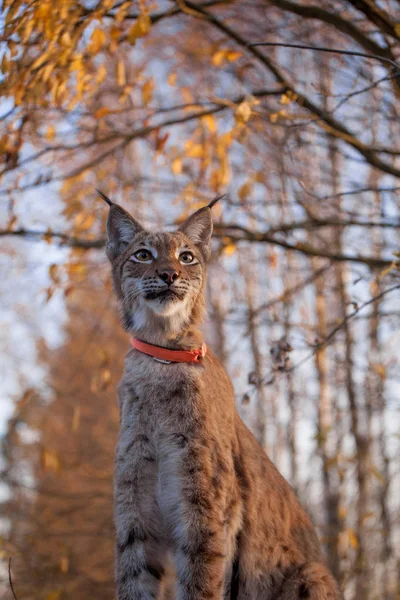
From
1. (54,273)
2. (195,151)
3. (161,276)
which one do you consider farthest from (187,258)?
(195,151)

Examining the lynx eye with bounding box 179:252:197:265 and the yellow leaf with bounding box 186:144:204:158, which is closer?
the lynx eye with bounding box 179:252:197:265

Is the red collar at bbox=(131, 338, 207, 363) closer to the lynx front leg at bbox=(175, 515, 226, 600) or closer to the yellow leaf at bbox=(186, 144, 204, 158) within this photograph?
the lynx front leg at bbox=(175, 515, 226, 600)

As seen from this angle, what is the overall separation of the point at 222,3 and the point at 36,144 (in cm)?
241

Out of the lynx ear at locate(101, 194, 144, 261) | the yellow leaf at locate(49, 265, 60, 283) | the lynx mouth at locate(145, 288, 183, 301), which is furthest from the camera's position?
the yellow leaf at locate(49, 265, 60, 283)

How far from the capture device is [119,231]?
4.47m

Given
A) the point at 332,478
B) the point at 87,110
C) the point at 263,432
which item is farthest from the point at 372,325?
the point at 87,110

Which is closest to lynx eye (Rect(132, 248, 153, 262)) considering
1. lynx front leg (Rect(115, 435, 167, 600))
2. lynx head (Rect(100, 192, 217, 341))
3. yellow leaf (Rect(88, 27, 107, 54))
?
lynx head (Rect(100, 192, 217, 341))

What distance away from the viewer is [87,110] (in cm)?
767

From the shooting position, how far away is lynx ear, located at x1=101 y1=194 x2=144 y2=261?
441cm

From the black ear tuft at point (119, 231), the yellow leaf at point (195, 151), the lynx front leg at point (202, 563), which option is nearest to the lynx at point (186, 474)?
the lynx front leg at point (202, 563)

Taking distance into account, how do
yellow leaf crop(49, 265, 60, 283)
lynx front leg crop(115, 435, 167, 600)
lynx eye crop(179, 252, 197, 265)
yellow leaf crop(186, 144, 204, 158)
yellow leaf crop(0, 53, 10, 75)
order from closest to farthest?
lynx front leg crop(115, 435, 167, 600) < lynx eye crop(179, 252, 197, 265) < yellow leaf crop(0, 53, 10, 75) < yellow leaf crop(49, 265, 60, 283) < yellow leaf crop(186, 144, 204, 158)

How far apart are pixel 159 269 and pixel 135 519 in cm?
136

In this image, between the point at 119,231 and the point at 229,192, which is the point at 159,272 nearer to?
the point at 119,231

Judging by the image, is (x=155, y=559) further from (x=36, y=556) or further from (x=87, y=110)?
(x=36, y=556)
